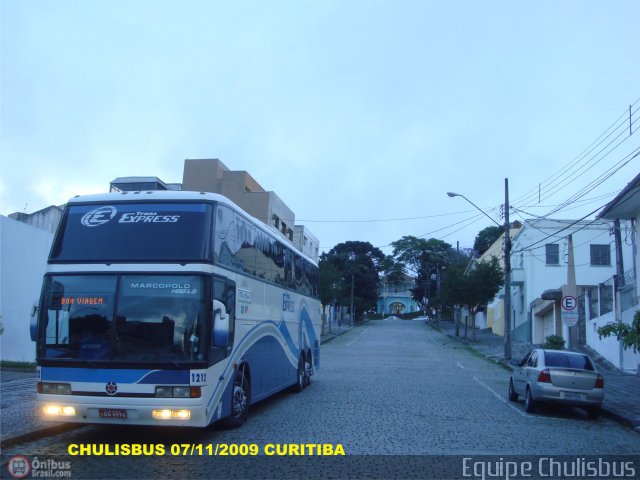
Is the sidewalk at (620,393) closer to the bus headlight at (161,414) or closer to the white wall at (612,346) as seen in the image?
the white wall at (612,346)

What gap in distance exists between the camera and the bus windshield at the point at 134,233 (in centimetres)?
941

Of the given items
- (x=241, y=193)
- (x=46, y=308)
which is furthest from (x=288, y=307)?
(x=241, y=193)

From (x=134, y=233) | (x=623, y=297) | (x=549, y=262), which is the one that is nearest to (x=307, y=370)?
(x=134, y=233)

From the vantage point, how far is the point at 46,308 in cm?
931

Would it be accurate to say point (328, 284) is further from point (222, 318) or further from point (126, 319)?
point (126, 319)

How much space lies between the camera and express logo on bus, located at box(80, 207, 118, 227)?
32.0 feet

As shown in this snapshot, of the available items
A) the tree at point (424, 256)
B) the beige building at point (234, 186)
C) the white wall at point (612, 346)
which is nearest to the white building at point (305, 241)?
the beige building at point (234, 186)

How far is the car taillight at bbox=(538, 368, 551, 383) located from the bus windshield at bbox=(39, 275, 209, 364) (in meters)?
8.13

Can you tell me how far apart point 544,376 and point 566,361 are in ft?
2.68

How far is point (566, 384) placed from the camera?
44.9 feet

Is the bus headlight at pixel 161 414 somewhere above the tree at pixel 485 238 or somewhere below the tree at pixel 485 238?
below

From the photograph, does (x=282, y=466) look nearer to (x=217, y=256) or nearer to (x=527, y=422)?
(x=217, y=256)

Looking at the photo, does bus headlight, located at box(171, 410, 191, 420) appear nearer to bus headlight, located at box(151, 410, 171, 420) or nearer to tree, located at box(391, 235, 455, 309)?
bus headlight, located at box(151, 410, 171, 420)

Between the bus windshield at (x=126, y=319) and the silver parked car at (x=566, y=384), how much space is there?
8174 mm
